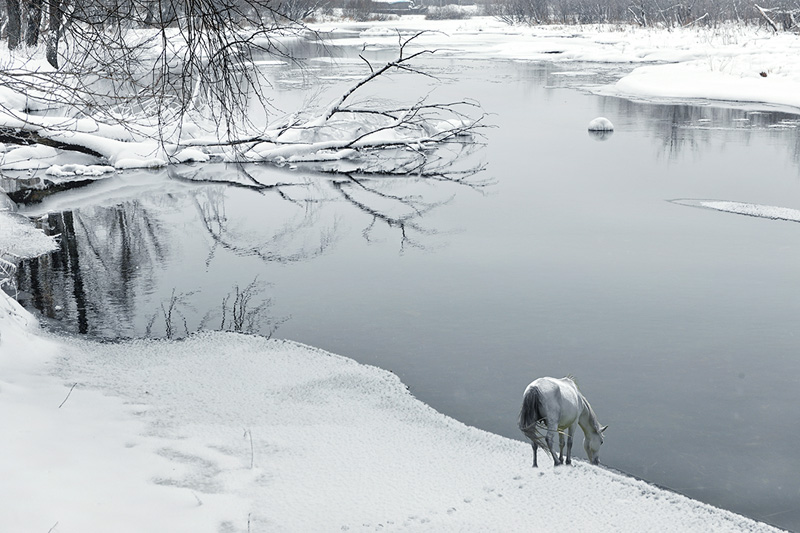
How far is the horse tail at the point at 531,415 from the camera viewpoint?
12.3 feet

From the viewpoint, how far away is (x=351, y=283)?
736 cm

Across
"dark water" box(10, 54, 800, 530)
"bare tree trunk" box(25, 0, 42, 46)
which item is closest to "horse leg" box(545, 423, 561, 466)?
"dark water" box(10, 54, 800, 530)

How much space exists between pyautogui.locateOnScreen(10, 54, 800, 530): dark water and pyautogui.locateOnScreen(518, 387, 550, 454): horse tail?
26.3 inches

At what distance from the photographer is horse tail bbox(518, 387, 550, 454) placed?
3750mm

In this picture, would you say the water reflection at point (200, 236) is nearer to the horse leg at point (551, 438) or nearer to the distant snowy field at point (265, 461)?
the distant snowy field at point (265, 461)

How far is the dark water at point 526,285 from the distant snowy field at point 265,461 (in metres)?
0.39

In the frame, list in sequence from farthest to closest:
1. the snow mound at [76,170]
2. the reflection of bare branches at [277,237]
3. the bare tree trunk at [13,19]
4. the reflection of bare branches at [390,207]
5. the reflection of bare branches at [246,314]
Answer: the snow mound at [76,170] < the reflection of bare branches at [390,207] < the reflection of bare branches at [277,237] < the reflection of bare branches at [246,314] < the bare tree trunk at [13,19]

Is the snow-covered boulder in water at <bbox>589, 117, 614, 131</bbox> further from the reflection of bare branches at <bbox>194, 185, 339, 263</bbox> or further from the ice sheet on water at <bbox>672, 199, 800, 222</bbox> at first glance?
the reflection of bare branches at <bbox>194, 185, 339, 263</bbox>

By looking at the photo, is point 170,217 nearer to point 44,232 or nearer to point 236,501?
point 44,232

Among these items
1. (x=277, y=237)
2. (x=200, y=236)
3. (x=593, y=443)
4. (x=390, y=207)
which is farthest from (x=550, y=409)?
(x=390, y=207)

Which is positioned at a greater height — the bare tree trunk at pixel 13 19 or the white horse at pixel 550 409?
the bare tree trunk at pixel 13 19

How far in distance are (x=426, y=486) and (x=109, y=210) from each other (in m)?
7.29

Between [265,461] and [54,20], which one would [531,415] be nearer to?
[265,461]

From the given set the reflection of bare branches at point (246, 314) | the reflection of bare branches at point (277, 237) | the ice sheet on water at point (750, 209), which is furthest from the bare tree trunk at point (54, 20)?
the ice sheet on water at point (750, 209)
